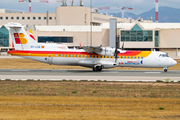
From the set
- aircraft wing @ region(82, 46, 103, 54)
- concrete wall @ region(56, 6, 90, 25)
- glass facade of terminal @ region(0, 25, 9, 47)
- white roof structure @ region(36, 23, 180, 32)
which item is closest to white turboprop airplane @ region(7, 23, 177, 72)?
aircraft wing @ region(82, 46, 103, 54)

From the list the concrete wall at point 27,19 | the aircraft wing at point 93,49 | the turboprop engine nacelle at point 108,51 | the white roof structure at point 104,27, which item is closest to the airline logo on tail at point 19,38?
the aircraft wing at point 93,49

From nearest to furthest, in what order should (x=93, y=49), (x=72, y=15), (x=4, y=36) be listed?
(x=93, y=49)
(x=4, y=36)
(x=72, y=15)

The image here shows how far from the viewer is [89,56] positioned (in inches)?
1631

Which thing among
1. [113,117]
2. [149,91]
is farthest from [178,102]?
[113,117]

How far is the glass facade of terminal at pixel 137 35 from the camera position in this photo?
98438 mm

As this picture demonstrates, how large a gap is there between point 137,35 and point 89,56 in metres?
60.2

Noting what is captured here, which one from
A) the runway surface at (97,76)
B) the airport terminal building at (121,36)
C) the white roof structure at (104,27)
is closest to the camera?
the runway surface at (97,76)

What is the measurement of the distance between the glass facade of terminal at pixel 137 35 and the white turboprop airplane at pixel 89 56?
58.4 m

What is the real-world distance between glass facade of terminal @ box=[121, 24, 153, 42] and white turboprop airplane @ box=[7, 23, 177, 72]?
5840cm

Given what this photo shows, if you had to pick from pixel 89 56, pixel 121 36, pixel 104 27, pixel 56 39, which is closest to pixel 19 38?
pixel 89 56

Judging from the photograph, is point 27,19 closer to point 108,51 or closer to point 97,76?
point 108,51

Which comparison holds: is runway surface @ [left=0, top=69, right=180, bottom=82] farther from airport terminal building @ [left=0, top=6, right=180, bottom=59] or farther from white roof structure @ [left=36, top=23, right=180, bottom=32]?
white roof structure @ [left=36, top=23, right=180, bottom=32]

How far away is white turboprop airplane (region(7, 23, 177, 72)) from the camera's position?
4009 cm

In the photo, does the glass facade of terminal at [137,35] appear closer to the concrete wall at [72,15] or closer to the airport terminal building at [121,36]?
the airport terminal building at [121,36]
